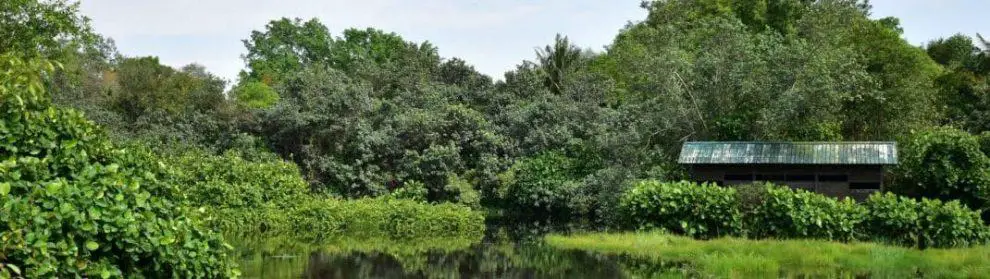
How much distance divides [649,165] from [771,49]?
507 centimetres

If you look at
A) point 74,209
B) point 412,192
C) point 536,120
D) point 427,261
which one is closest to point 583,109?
point 536,120

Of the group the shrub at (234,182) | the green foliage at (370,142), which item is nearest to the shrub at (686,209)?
the shrub at (234,182)

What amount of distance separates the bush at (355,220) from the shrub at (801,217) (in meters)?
8.81

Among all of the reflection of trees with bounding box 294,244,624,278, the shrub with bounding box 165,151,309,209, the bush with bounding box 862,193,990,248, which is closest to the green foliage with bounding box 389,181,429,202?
the shrub with bounding box 165,151,309,209

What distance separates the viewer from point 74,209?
5.73 metres

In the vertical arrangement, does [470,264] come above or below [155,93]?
below

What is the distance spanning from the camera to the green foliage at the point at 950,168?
19.8 m

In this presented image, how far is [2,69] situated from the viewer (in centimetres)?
675

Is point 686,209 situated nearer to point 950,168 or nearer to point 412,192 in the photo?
point 950,168

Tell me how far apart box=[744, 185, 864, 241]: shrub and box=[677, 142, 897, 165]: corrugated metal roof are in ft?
7.62

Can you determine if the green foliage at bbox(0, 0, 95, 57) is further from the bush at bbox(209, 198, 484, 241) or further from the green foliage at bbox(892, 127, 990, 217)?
the green foliage at bbox(892, 127, 990, 217)

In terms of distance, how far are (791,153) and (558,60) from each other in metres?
24.4

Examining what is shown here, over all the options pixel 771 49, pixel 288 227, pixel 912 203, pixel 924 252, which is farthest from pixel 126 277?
pixel 771 49

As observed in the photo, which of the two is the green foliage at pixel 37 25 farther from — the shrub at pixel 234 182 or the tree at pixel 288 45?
the tree at pixel 288 45
